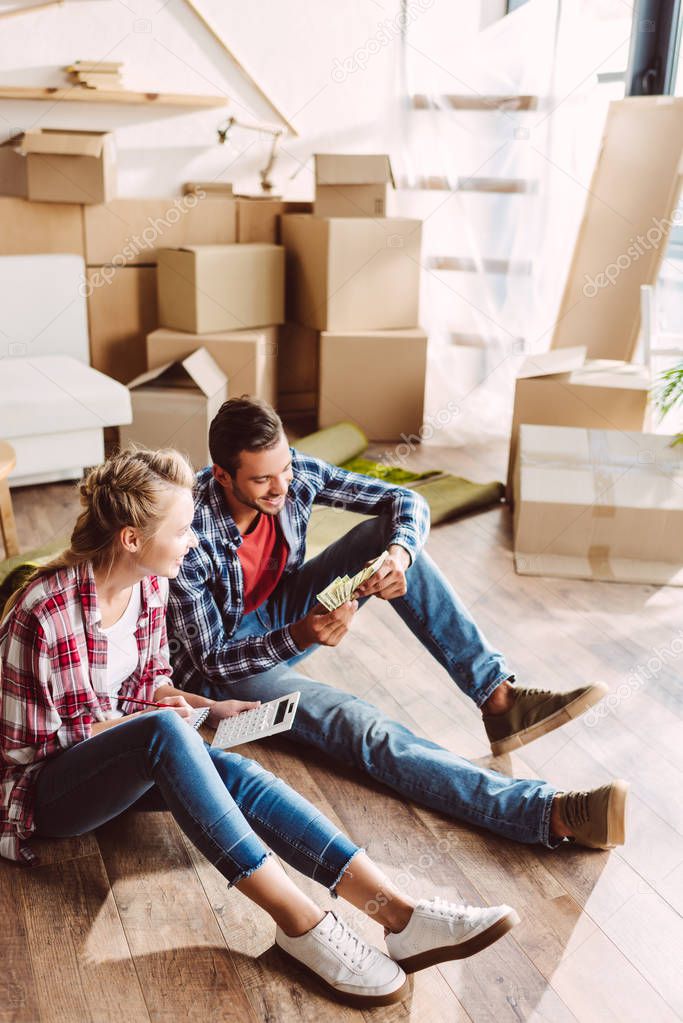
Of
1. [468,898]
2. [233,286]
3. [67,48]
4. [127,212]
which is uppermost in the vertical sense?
[67,48]

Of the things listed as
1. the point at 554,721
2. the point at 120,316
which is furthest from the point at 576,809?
the point at 120,316

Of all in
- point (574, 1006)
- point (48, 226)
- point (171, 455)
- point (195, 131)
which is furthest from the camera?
point (195, 131)

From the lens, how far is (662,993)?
1417 millimetres

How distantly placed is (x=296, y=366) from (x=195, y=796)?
11.1 feet

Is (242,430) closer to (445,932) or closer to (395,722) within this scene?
(395,722)

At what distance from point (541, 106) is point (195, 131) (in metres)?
1.52

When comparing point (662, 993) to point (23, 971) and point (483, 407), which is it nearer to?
point (23, 971)

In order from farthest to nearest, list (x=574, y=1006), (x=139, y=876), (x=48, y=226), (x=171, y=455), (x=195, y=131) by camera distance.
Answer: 1. (x=195, y=131)
2. (x=48, y=226)
3. (x=139, y=876)
4. (x=171, y=455)
5. (x=574, y=1006)

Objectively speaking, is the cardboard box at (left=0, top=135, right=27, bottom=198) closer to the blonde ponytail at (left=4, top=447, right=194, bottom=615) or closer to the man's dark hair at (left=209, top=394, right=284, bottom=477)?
the man's dark hair at (left=209, top=394, right=284, bottom=477)

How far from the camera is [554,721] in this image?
1860 mm

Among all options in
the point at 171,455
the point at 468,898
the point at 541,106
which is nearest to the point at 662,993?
the point at 468,898

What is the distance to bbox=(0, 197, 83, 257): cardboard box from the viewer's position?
388 centimetres

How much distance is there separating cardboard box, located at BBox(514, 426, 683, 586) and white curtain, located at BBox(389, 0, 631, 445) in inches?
47.7

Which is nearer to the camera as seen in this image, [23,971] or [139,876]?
[23,971]
